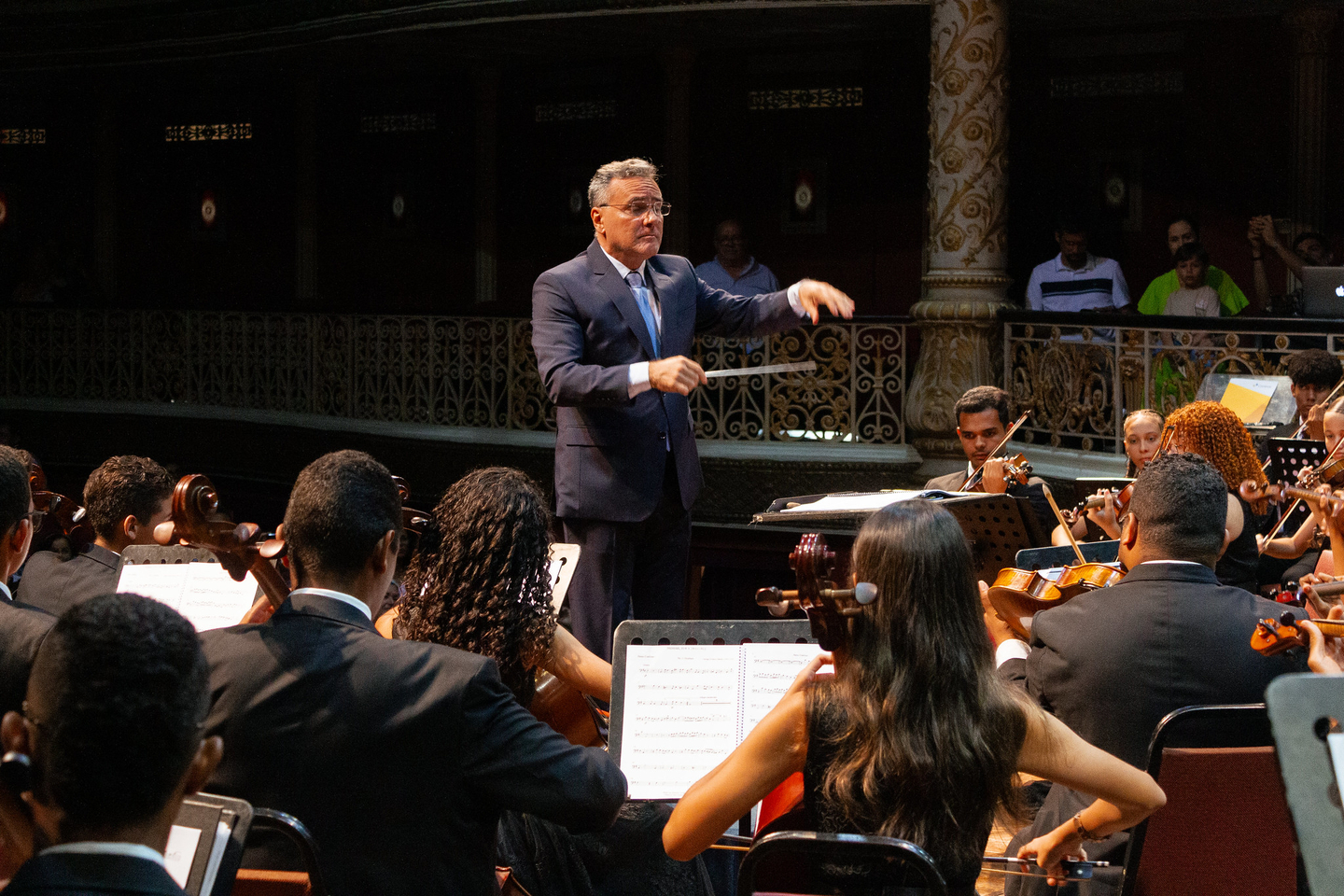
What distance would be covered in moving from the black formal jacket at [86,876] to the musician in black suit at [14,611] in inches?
40.4

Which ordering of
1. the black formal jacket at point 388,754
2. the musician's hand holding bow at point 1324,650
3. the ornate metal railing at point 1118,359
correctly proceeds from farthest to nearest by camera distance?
the ornate metal railing at point 1118,359 → the musician's hand holding bow at point 1324,650 → the black formal jacket at point 388,754

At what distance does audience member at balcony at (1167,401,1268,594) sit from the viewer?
4156mm

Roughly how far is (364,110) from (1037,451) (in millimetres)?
7931

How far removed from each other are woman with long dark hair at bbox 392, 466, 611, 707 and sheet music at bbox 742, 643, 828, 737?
394 mm

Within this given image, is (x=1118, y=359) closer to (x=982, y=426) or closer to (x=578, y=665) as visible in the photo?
(x=982, y=426)

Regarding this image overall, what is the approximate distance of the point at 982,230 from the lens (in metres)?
7.93

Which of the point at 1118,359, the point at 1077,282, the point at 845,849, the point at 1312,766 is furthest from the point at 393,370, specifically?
the point at 1312,766

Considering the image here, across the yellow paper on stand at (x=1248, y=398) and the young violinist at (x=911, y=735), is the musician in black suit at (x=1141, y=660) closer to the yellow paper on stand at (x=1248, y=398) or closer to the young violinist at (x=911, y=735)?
the young violinist at (x=911, y=735)

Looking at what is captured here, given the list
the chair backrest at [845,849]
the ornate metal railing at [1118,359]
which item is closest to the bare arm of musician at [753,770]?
the chair backrest at [845,849]

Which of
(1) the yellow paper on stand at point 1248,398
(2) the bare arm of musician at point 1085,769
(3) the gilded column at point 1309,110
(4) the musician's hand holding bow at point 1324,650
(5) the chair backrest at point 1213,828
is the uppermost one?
(3) the gilded column at point 1309,110

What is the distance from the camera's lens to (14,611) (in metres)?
2.50

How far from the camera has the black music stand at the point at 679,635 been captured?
8.77ft

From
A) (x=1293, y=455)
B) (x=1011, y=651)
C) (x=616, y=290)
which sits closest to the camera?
(x=1011, y=651)

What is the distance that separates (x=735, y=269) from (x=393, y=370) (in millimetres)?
2709
